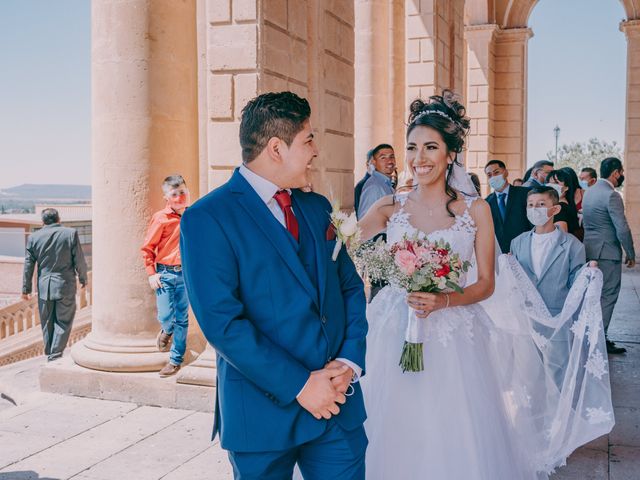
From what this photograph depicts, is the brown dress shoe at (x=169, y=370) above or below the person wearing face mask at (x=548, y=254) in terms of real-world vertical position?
below

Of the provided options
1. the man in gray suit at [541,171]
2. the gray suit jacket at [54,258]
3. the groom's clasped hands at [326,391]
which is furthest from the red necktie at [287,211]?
the man in gray suit at [541,171]

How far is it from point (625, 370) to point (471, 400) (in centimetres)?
394

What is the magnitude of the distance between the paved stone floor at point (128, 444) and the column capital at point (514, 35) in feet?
41.4

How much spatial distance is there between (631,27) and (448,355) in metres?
14.3

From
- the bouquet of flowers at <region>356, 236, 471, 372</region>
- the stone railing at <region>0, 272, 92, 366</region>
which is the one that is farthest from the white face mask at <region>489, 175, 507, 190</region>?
the stone railing at <region>0, 272, 92, 366</region>

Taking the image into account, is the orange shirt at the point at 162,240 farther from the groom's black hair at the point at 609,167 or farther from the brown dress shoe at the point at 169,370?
the groom's black hair at the point at 609,167

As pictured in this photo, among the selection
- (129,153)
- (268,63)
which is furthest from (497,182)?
(129,153)

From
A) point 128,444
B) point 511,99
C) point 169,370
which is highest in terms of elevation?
point 511,99

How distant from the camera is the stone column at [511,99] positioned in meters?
17.3

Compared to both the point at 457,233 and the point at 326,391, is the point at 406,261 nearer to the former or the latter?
the point at 457,233

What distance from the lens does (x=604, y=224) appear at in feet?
24.8

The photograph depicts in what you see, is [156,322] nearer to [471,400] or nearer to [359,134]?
[471,400]

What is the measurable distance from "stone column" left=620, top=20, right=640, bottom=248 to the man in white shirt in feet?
36.0

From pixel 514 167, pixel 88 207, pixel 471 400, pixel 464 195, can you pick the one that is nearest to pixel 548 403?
pixel 471 400
